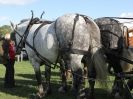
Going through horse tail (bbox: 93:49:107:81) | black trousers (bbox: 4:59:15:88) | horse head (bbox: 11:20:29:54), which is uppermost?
horse head (bbox: 11:20:29:54)

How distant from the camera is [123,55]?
7.47 metres

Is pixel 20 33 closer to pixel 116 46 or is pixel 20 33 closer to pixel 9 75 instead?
pixel 9 75

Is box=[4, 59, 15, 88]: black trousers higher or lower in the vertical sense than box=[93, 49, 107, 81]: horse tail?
lower

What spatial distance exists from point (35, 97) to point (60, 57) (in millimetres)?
1557

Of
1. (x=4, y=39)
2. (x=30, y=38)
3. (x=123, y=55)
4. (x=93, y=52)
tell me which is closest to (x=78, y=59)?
(x=93, y=52)

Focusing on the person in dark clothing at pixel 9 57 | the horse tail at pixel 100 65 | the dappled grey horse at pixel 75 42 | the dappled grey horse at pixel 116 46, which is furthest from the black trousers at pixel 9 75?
the horse tail at pixel 100 65

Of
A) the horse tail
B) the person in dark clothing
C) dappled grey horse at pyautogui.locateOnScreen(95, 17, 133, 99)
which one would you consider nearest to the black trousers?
the person in dark clothing

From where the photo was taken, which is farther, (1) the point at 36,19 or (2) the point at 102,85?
(1) the point at 36,19

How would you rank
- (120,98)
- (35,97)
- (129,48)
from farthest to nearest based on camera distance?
(35,97), (120,98), (129,48)

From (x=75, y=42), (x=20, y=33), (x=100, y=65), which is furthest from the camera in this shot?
(x=20, y=33)

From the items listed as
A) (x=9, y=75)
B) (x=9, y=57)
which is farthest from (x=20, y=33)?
(x=9, y=75)

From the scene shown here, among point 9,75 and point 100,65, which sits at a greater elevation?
point 100,65

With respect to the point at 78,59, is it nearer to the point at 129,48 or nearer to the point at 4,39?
the point at 129,48

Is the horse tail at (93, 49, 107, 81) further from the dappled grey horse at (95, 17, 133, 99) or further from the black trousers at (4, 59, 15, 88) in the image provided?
the black trousers at (4, 59, 15, 88)
